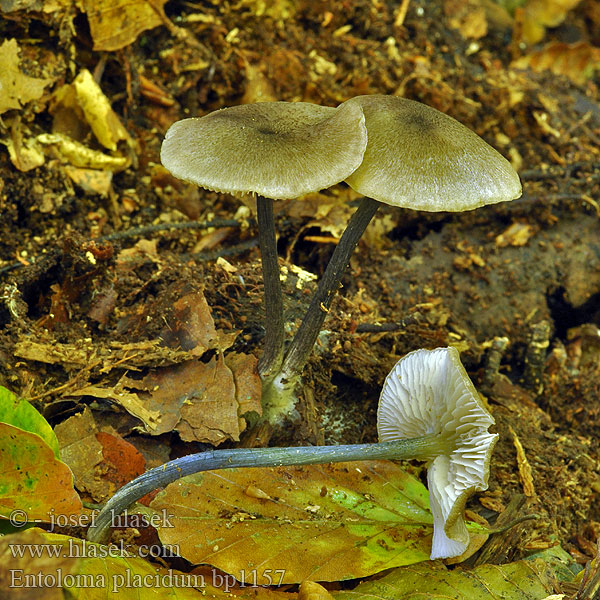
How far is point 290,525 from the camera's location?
1946mm

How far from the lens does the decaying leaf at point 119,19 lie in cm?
297

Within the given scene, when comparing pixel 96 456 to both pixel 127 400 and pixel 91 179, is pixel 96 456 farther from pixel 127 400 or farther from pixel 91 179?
pixel 91 179

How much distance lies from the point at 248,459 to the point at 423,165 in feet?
3.55

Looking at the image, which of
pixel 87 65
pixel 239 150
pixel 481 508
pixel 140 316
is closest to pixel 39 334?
pixel 140 316

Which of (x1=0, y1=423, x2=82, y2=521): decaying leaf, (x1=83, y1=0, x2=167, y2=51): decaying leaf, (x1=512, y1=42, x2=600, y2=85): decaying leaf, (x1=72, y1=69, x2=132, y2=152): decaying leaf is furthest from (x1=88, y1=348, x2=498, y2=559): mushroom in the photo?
(x1=512, y1=42, x2=600, y2=85): decaying leaf

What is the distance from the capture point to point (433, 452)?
80.5 inches

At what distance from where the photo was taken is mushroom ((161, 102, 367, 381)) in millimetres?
1724

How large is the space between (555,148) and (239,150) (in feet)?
8.49

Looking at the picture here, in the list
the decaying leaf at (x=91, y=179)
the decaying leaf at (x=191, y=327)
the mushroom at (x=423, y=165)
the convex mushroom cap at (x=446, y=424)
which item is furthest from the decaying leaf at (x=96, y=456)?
the decaying leaf at (x=91, y=179)

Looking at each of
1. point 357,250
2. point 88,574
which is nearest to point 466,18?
point 357,250

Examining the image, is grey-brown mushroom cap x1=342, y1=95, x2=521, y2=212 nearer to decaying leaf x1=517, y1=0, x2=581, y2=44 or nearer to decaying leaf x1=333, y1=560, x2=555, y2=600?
decaying leaf x1=333, y1=560, x2=555, y2=600

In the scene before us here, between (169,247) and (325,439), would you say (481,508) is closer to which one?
(325,439)

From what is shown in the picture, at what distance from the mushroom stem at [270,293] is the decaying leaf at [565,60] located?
3.16 metres

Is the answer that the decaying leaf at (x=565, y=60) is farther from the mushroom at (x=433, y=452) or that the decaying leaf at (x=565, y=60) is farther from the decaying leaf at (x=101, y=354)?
the decaying leaf at (x=101, y=354)
